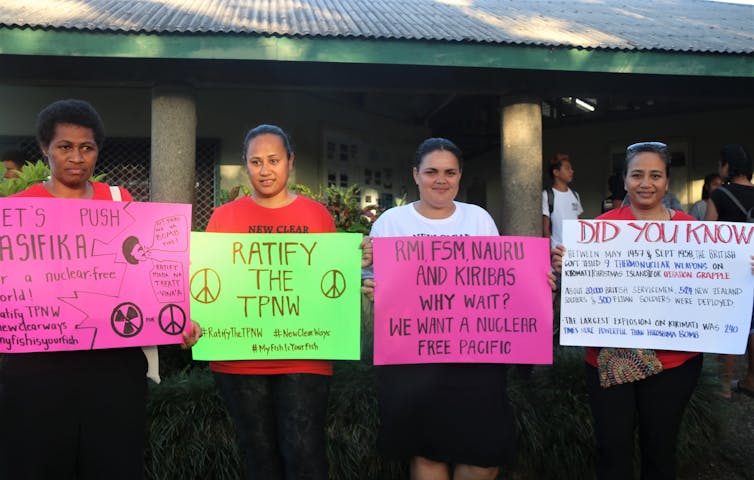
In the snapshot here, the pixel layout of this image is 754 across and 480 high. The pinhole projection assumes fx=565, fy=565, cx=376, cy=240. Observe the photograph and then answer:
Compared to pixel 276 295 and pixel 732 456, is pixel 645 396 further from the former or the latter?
pixel 732 456

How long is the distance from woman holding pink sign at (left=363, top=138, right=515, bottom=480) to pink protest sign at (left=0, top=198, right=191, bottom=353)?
84 cm

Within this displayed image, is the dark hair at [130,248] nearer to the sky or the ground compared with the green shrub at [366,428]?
nearer to the sky

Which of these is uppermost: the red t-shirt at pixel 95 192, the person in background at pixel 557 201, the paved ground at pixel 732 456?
the person in background at pixel 557 201

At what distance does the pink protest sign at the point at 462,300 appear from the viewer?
7.98 ft

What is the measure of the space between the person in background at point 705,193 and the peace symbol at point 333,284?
3.94 metres

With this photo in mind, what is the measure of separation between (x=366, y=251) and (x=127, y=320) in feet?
3.29

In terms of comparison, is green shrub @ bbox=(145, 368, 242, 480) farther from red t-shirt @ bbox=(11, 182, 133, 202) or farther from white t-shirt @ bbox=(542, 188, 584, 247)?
white t-shirt @ bbox=(542, 188, 584, 247)

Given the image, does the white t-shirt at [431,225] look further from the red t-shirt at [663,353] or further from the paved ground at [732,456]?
the paved ground at [732,456]

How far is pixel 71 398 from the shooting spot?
1.97 meters

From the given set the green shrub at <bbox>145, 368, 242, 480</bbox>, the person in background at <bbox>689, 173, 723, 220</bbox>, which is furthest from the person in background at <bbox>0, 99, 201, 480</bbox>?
the person in background at <bbox>689, 173, 723, 220</bbox>

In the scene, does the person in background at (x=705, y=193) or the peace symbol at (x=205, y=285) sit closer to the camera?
the peace symbol at (x=205, y=285)

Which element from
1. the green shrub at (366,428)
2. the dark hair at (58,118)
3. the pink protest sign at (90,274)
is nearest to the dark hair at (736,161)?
the green shrub at (366,428)

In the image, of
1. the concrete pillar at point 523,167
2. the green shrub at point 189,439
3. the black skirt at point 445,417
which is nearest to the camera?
the black skirt at point 445,417

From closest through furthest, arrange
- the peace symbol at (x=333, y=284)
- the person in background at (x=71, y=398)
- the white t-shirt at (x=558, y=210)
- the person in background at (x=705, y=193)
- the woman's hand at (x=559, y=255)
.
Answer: the person in background at (x=71, y=398) < the peace symbol at (x=333, y=284) < the woman's hand at (x=559, y=255) < the person in background at (x=705, y=193) < the white t-shirt at (x=558, y=210)
